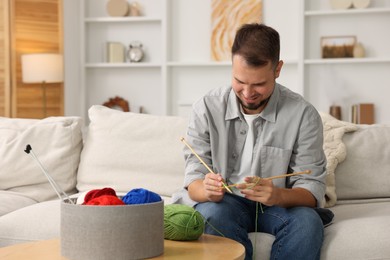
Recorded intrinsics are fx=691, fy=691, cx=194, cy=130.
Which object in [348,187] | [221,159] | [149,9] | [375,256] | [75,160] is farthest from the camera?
[149,9]

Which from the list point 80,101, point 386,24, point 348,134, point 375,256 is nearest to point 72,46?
point 80,101

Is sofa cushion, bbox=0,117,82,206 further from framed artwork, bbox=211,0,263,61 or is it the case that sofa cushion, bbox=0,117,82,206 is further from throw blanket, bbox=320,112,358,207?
framed artwork, bbox=211,0,263,61

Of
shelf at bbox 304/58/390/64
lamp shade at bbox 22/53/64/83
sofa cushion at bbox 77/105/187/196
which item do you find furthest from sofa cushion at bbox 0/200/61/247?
shelf at bbox 304/58/390/64

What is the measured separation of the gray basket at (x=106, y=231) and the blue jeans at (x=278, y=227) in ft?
1.62

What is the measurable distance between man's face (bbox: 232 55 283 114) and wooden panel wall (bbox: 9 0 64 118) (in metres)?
3.60

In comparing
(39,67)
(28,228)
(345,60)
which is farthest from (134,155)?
(345,60)

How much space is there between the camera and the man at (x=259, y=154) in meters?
2.18

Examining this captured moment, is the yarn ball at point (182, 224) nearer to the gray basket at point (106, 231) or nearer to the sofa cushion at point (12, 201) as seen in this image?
the gray basket at point (106, 231)

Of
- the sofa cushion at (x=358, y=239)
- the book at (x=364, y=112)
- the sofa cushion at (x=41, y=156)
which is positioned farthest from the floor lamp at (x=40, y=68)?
the sofa cushion at (x=358, y=239)

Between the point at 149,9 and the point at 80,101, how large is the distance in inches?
40.2

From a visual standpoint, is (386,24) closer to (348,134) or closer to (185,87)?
(185,87)

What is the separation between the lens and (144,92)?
613 centimetres

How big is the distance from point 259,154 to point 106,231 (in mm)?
857

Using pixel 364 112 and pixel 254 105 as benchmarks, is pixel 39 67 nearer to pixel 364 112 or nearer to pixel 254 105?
pixel 364 112
